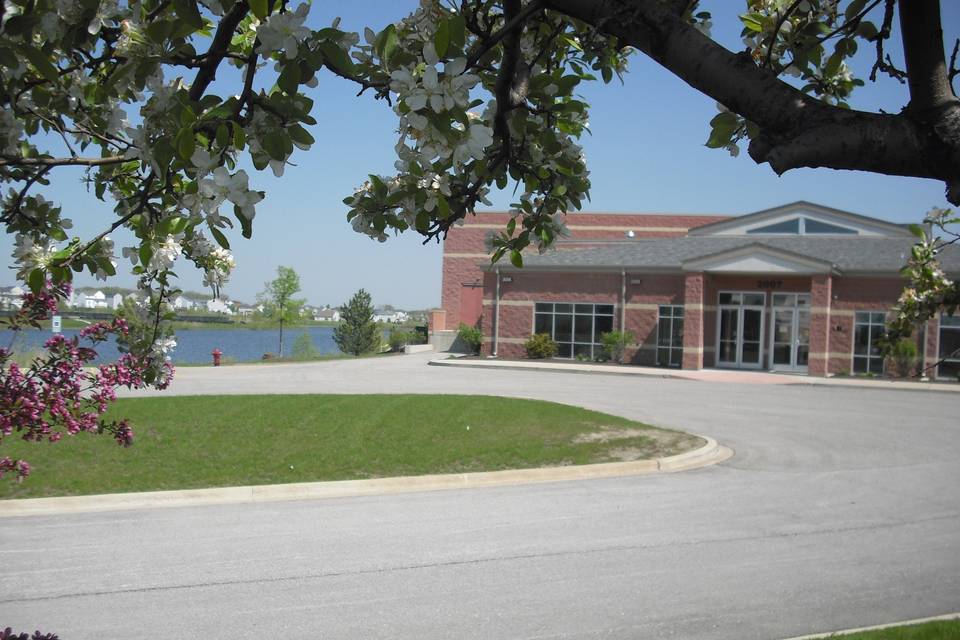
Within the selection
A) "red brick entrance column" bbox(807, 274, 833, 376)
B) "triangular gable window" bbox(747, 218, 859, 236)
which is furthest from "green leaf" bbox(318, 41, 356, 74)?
"triangular gable window" bbox(747, 218, 859, 236)

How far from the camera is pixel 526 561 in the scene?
7.55 meters

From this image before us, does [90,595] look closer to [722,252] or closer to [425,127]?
[425,127]

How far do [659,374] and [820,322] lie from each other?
645cm

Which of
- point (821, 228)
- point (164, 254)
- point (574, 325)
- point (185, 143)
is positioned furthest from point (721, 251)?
point (185, 143)

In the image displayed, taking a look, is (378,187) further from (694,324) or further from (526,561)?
(694,324)

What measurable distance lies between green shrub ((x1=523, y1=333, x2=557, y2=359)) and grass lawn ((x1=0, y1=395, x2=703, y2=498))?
61.6 feet

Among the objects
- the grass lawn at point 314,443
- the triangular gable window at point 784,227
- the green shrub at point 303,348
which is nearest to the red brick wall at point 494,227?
the green shrub at point 303,348

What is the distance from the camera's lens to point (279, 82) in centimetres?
216

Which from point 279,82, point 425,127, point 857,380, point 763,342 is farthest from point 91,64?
point 763,342

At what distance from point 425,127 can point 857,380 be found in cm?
2966

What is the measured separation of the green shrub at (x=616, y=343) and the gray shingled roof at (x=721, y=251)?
288 centimetres

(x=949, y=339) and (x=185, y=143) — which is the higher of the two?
(x=185, y=143)

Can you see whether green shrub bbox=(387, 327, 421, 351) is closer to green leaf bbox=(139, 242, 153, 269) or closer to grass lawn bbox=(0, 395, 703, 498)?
grass lawn bbox=(0, 395, 703, 498)

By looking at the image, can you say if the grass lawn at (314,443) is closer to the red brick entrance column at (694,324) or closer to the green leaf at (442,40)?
the green leaf at (442,40)
